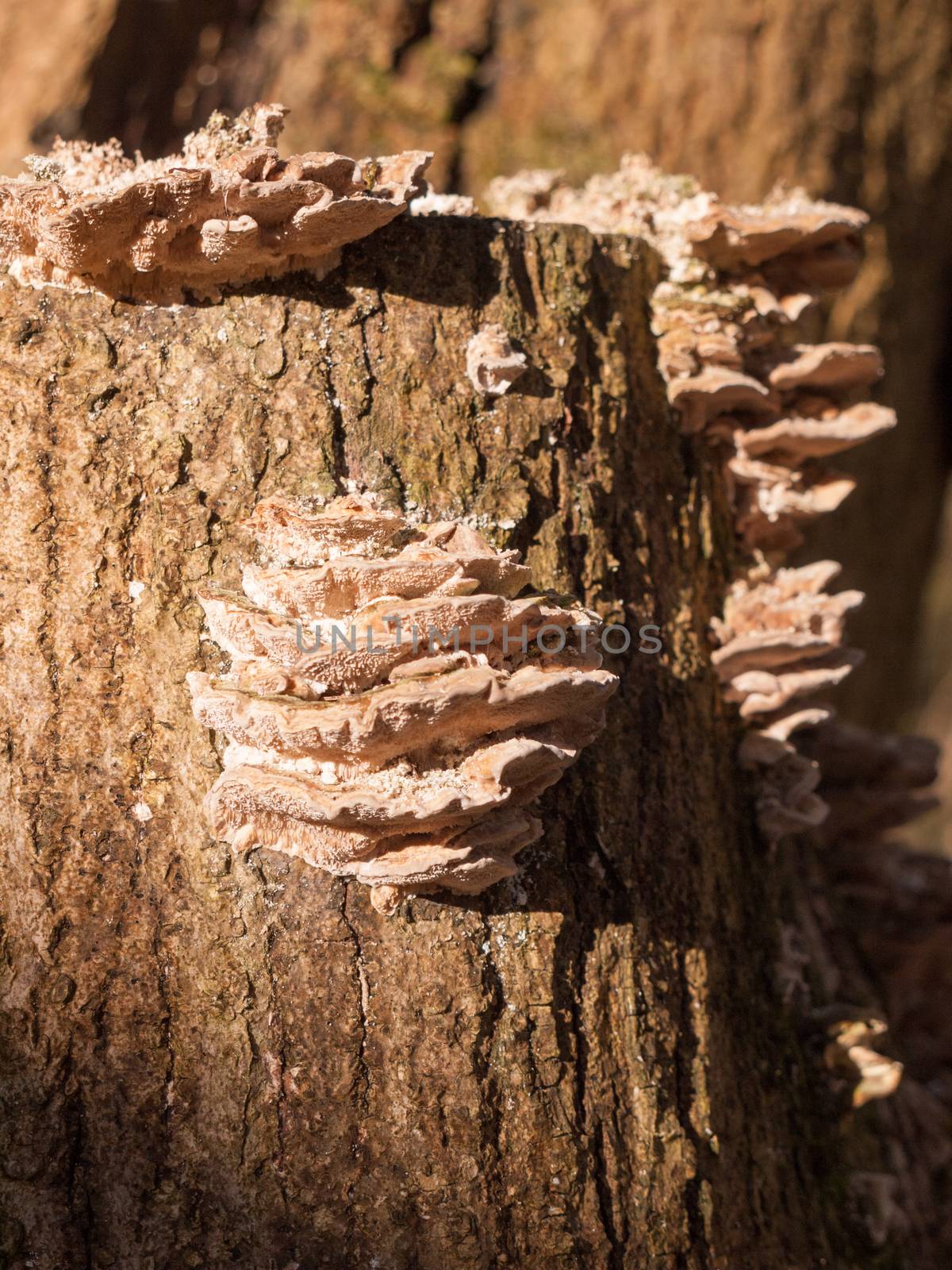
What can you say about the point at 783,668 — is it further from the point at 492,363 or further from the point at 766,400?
the point at 492,363

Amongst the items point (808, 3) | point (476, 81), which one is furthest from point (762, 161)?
point (476, 81)

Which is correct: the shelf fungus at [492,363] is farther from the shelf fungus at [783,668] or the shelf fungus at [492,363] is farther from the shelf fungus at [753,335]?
the shelf fungus at [783,668]

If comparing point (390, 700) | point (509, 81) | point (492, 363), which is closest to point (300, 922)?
point (390, 700)

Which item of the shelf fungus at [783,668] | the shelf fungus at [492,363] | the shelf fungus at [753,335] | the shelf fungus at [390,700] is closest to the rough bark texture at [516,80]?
the shelf fungus at [753,335]

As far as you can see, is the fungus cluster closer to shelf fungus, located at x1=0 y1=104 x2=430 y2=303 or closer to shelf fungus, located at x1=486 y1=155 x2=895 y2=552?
shelf fungus, located at x1=486 y1=155 x2=895 y2=552

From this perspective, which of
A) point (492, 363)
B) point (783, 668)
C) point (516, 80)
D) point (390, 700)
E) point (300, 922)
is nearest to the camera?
point (390, 700)

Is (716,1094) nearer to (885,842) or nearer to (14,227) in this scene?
(885,842)

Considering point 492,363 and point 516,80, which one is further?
point 516,80
